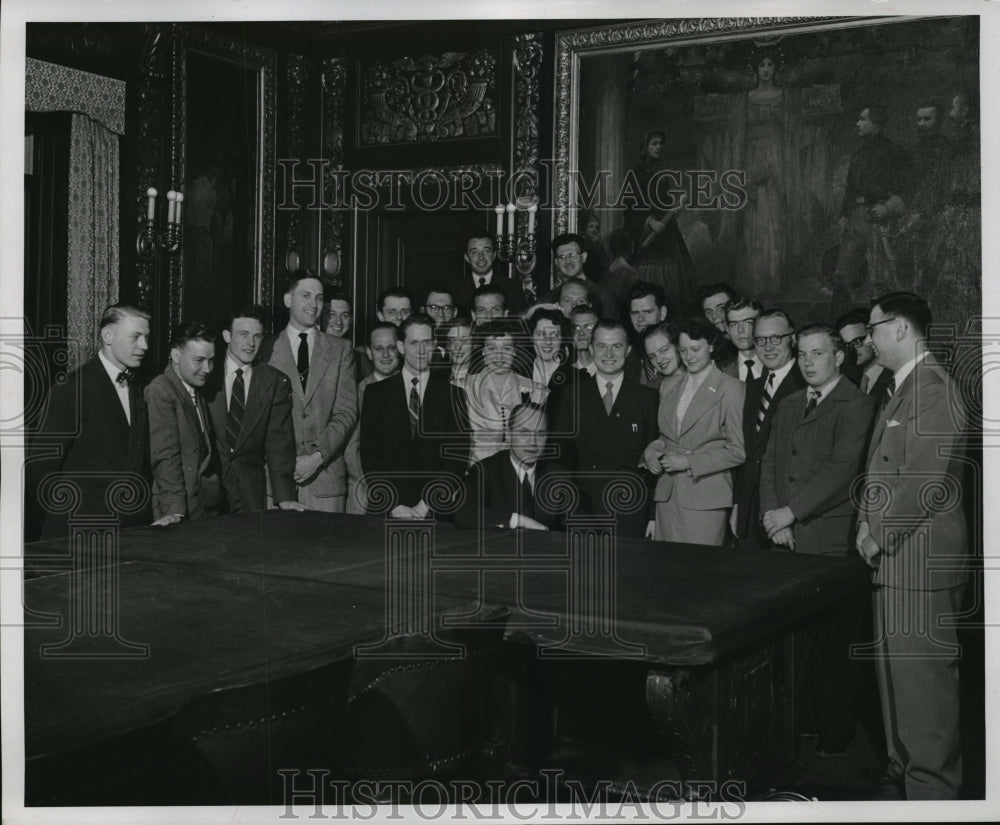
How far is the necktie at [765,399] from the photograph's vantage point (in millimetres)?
4492

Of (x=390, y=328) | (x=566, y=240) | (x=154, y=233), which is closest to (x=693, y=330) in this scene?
(x=390, y=328)

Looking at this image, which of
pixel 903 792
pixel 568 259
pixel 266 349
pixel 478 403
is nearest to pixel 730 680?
pixel 903 792

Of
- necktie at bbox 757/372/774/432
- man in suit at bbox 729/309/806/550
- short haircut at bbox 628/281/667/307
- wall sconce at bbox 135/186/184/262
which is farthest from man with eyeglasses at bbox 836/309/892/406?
wall sconce at bbox 135/186/184/262

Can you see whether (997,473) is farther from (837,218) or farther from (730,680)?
(837,218)

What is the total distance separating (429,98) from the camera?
24.0ft

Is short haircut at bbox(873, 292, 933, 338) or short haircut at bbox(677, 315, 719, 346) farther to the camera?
short haircut at bbox(677, 315, 719, 346)

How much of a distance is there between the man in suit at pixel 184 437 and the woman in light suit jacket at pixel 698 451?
74.1 inches

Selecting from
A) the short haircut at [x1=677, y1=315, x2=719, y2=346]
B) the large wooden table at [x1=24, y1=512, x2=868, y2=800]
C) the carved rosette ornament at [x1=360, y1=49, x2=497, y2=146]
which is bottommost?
the large wooden table at [x1=24, y1=512, x2=868, y2=800]

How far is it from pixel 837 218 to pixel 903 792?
392 centimetres

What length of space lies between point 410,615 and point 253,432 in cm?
253

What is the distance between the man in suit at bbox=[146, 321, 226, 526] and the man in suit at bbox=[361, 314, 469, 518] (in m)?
0.72

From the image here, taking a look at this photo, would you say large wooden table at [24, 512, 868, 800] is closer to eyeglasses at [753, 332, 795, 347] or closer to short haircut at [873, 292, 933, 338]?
short haircut at [873, 292, 933, 338]

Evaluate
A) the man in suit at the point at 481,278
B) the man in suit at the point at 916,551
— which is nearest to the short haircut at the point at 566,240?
the man in suit at the point at 481,278

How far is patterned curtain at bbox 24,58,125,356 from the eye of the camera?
245 inches
